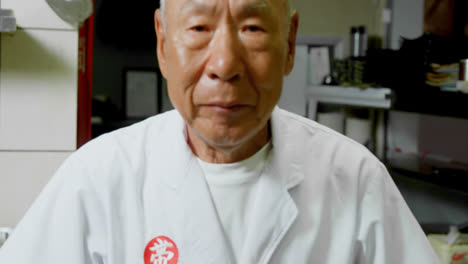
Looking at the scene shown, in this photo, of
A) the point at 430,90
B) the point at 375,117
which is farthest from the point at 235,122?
the point at 375,117

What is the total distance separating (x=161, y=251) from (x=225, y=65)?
0.44m

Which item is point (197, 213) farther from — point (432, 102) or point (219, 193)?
point (432, 102)

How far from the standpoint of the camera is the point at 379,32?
377 centimetres

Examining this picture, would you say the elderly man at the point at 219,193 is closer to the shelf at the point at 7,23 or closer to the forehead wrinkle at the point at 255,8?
the forehead wrinkle at the point at 255,8

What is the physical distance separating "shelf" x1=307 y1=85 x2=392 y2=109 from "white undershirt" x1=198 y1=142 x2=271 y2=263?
5.31 feet

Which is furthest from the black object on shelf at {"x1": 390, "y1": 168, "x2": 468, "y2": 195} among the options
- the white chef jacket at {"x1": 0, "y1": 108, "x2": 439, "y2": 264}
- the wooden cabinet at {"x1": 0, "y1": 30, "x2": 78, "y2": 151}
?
the wooden cabinet at {"x1": 0, "y1": 30, "x2": 78, "y2": 151}

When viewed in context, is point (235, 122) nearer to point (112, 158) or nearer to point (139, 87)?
point (112, 158)

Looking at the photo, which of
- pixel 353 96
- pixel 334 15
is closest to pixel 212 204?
pixel 353 96

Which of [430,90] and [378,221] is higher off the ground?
[430,90]

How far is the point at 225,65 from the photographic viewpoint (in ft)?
2.79

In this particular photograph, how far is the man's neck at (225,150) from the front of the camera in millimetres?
1058

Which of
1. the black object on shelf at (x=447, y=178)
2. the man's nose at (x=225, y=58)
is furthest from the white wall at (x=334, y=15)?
the man's nose at (x=225, y=58)

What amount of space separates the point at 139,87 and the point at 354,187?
8.54ft

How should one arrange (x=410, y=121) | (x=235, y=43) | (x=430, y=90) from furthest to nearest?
(x=410, y=121)
(x=430, y=90)
(x=235, y=43)
